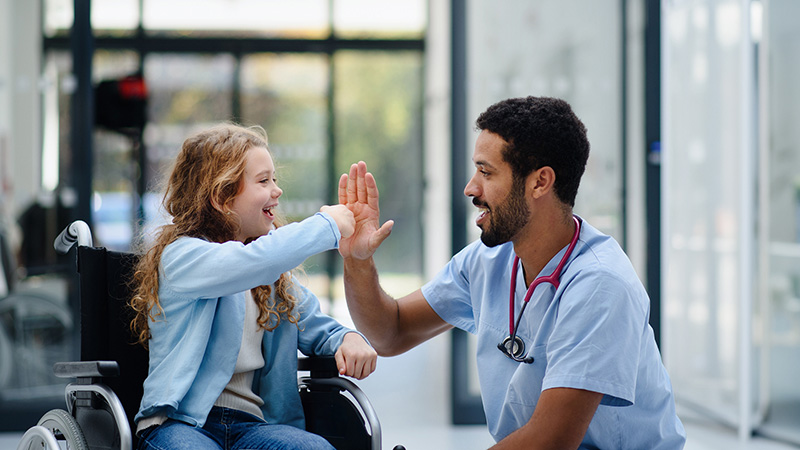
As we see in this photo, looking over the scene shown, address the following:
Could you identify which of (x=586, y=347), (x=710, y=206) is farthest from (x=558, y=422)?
(x=710, y=206)

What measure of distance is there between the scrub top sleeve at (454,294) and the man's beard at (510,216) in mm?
276

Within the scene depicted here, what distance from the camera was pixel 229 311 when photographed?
156cm

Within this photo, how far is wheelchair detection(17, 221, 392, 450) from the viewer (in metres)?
1.51

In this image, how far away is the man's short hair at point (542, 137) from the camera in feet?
4.73

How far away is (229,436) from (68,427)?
0.30 meters

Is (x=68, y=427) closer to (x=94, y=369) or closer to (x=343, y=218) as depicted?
(x=94, y=369)

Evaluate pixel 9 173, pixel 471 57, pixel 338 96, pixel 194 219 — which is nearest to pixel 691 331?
pixel 471 57

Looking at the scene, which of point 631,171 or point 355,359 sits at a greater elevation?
point 631,171

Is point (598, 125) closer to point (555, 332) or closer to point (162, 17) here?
point (555, 332)

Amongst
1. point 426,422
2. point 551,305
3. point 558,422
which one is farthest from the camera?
point 426,422

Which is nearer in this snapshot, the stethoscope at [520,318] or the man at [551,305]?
the man at [551,305]

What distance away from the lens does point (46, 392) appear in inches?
143

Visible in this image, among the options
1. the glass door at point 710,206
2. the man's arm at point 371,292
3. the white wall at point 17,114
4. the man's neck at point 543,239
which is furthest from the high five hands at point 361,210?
the white wall at point 17,114

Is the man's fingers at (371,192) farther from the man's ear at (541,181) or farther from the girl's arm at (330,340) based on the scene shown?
the man's ear at (541,181)
